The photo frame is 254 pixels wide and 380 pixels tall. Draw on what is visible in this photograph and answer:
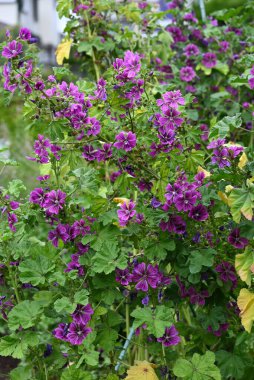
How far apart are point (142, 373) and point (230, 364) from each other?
12.8 inches

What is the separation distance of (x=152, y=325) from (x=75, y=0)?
1.74 meters

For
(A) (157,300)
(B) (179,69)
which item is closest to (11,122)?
(B) (179,69)

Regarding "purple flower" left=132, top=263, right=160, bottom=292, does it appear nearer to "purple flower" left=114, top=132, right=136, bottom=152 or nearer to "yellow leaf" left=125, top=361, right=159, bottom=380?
"yellow leaf" left=125, top=361, right=159, bottom=380

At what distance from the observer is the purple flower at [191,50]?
3.37 meters

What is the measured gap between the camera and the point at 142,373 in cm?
195

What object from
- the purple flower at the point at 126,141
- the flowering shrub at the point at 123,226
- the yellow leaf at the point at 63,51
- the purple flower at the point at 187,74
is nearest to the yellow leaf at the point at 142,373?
the flowering shrub at the point at 123,226

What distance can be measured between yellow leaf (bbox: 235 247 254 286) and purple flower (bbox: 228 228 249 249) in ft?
0.24

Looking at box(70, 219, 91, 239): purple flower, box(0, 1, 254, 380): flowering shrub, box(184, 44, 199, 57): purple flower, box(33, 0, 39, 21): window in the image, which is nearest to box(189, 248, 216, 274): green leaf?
box(0, 1, 254, 380): flowering shrub

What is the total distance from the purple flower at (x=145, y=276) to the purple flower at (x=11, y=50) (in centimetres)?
69

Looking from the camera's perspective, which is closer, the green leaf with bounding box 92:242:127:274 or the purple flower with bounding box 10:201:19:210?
the green leaf with bounding box 92:242:127:274

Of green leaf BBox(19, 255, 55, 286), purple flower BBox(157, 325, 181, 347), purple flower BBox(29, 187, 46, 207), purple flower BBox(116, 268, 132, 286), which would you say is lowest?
purple flower BBox(157, 325, 181, 347)

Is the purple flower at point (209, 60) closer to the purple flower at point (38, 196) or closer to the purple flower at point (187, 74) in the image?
the purple flower at point (187, 74)

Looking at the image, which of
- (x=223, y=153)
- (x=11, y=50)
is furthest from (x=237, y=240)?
(x=11, y=50)

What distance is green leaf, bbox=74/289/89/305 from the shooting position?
5.85 feet
